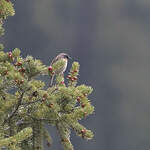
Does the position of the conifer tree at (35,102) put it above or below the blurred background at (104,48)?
below

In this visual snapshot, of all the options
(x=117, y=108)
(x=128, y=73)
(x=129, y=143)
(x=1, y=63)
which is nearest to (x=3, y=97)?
(x=1, y=63)

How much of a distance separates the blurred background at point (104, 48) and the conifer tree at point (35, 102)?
247 feet

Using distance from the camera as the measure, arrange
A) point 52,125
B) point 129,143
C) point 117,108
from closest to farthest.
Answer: point 52,125 < point 129,143 < point 117,108

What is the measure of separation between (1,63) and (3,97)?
34cm

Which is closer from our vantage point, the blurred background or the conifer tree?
the conifer tree

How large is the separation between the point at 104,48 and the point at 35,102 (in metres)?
115

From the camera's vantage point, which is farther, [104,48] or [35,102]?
[104,48]

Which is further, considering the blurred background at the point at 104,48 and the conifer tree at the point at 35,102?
the blurred background at the point at 104,48

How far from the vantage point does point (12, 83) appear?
5.71 metres

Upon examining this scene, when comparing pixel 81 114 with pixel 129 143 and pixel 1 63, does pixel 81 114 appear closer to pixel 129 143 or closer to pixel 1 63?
pixel 1 63

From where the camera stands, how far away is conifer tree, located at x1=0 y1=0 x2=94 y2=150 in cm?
559

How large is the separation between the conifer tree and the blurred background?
7529 cm

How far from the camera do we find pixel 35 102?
5.89m

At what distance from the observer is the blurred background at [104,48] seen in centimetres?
9150
